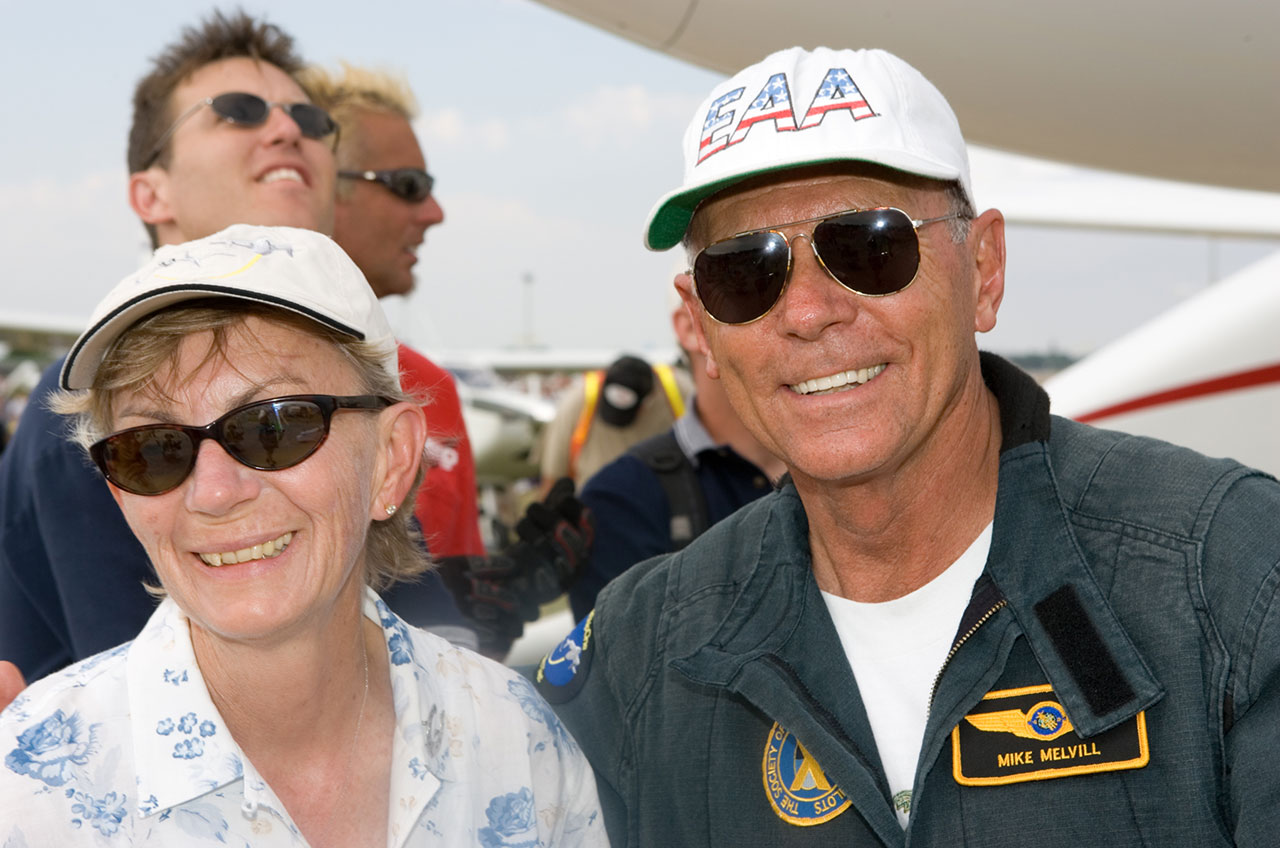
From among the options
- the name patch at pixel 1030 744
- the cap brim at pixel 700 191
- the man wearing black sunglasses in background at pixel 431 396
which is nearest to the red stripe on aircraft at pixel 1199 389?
the man wearing black sunglasses in background at pixel 431 396

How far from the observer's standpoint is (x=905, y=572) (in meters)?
1.88

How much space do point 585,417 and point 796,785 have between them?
159 inches

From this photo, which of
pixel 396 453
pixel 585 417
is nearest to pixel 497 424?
pixel 585 417

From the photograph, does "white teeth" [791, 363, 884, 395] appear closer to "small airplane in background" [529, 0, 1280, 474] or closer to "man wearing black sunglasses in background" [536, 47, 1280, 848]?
"man wearing black sunglasses in background" [536, 47, 1280, 848]

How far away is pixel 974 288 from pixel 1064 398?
15.1 feet

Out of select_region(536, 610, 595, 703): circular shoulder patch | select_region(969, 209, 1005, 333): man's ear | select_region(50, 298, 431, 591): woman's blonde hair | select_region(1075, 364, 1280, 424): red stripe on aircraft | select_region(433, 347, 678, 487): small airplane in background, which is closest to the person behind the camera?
select_region(50, 298, 431, 591): woman's blonde hair

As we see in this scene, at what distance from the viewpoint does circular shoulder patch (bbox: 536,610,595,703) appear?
2145mm

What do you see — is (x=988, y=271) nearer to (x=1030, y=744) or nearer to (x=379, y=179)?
(x=1030, y=744)

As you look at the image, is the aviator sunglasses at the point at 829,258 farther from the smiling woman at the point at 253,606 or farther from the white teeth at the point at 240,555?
the white teeth at the point at 240,555

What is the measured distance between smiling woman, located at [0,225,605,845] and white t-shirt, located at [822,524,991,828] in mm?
538

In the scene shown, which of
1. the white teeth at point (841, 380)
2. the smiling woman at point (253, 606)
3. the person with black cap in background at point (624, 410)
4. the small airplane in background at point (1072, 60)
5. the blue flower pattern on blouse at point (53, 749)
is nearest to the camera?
the blue flower pattern on blouse at point (53, 749)

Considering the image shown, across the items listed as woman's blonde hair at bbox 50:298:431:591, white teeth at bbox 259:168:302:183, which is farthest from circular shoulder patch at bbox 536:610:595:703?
white teeth at bbox 259:168:302:183

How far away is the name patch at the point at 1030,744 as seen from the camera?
1579mm

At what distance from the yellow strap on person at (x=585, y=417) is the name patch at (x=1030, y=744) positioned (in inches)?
158
